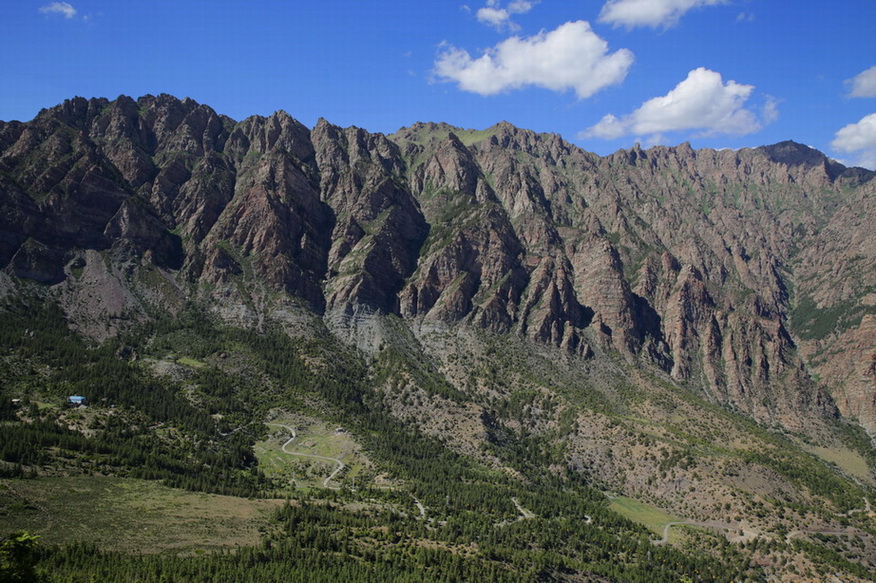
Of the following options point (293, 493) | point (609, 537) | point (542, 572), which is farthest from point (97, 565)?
point (609, 537)

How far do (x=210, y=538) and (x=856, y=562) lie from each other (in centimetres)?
18314

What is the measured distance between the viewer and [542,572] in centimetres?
15012

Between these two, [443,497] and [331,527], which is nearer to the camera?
[331,527]

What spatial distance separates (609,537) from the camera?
181000mm

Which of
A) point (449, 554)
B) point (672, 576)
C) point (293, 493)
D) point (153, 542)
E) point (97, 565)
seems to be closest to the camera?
point (97, 565)

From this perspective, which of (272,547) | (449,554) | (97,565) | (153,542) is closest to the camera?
(97,565)

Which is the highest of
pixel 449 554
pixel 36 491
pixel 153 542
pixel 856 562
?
pixel 36 491

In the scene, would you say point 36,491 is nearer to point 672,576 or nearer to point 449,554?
point 449,554

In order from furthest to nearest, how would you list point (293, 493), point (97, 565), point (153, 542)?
1. point (293, 493)
2. point (153, 542)
3. point (97, 565)

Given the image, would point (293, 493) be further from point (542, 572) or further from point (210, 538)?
point (542, 572)

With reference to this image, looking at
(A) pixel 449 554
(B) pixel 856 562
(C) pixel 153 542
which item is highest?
(C) pixel 153 542

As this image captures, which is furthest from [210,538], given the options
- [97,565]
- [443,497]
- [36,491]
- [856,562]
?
[856,562]

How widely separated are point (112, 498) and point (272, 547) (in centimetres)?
4011

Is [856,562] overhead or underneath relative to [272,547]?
underneath
